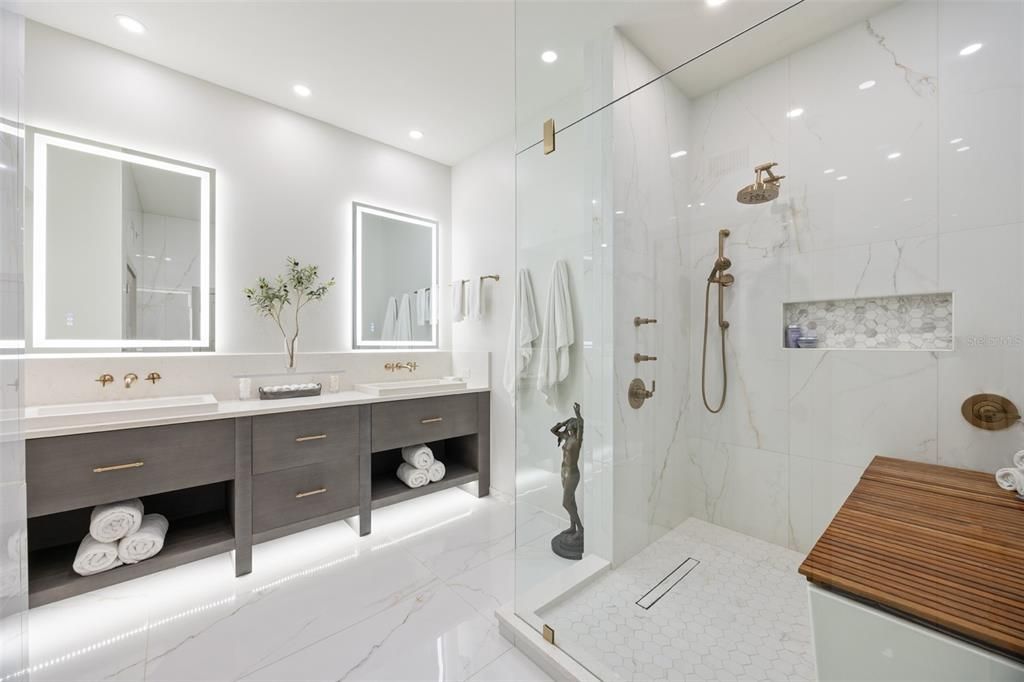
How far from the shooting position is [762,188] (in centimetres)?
145

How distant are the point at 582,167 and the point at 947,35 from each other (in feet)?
3.54

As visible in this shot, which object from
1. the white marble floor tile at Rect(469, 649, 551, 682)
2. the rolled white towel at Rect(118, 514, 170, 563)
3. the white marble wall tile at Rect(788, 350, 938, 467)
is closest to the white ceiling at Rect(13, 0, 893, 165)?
the white marble wall tile at Rect(788, 350, 938, 467)

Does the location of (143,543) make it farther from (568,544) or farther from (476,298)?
(476,298)

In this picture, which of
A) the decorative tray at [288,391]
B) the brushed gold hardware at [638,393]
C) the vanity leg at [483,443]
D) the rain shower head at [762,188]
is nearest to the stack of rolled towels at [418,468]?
the vanity leg at [483,443]

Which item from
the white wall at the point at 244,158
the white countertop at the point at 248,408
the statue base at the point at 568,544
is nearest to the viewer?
the white countertop at the point at 248,408

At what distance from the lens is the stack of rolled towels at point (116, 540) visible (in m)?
1.62

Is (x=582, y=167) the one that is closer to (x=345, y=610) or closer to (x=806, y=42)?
(x=806, y=42)

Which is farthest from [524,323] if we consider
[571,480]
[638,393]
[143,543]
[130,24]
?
[130,24]

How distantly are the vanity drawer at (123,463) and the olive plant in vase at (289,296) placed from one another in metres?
0.74

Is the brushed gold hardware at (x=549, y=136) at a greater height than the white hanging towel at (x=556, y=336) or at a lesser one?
greater

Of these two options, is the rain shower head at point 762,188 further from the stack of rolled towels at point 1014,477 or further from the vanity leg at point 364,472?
the vanity leg at point 364,472

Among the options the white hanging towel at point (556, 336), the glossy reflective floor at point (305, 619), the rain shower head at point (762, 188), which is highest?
the rain shower head at point (762, 188)

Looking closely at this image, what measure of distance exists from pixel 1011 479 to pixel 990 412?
8.1 inches

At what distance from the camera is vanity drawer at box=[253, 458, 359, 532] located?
1.99 m
